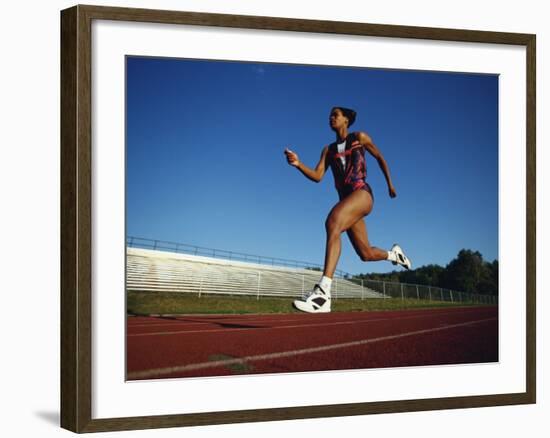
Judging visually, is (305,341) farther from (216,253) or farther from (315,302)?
(216,253)

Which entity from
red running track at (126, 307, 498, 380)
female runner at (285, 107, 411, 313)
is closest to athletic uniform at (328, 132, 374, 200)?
female runner at (285, 107, 411, 313)

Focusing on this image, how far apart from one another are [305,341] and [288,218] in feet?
3.34

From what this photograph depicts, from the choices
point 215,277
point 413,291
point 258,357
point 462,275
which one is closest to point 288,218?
point 215,277

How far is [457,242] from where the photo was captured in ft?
32.8

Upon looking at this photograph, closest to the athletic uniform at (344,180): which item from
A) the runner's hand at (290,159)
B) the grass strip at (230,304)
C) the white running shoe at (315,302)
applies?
the white running shoe at (315,302)

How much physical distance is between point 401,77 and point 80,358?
3599 mm

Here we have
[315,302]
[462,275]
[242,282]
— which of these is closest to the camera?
[242,282]

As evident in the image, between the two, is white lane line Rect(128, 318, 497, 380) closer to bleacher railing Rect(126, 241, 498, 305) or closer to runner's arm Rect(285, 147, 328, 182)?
bleacher railing Rect(126, 241, 498, 305)

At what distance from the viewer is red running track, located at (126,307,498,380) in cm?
882


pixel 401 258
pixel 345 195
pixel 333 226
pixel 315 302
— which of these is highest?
pixel 345 195

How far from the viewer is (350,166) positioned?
381 inches

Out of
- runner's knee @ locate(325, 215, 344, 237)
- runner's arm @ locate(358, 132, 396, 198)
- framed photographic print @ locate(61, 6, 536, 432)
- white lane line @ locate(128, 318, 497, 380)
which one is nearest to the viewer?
framed photographic print @ locate(61, 6, 536, 432)

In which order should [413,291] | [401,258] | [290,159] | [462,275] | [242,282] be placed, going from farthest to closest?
[462,275], [413,291], [401,258], [290,159], [242,282]

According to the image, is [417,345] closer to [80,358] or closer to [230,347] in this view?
[230,347]
